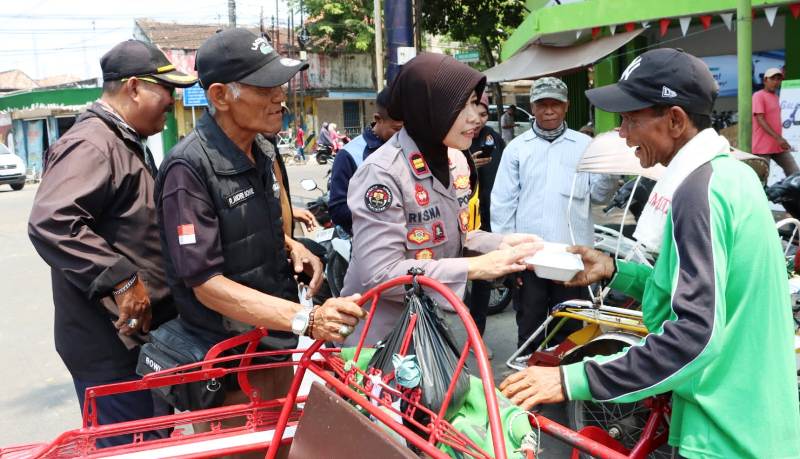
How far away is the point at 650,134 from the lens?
1.96 m

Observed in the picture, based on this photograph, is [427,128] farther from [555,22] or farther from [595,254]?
[555,22]

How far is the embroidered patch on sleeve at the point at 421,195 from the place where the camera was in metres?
2.33

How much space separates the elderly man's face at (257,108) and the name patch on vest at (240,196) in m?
0.21

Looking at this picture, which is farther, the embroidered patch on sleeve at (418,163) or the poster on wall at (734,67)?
the poster on wall at (734,67)

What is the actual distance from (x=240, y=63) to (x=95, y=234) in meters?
0.81

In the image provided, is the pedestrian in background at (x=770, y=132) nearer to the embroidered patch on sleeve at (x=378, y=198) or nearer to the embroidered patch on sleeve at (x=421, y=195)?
the embroidered patch on sleeve at (x=421, y=195)

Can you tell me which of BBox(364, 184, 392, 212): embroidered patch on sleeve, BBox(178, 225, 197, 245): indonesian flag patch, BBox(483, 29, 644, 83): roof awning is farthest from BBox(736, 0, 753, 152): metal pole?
BBox(483, 29, 644, 83): roof awning

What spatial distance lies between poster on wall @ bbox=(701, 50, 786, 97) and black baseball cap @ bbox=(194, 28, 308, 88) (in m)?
10.4

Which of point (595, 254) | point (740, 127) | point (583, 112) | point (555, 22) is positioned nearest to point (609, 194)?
point (740, 127)

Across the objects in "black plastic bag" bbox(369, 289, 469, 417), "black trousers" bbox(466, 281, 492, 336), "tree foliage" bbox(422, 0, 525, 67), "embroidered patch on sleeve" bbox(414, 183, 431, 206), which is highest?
"tree foliage" bbox(422, 0, 525, 67)

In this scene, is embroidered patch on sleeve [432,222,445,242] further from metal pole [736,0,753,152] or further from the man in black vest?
metal pole [736,0,753,152]

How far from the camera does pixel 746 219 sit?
1690 mm

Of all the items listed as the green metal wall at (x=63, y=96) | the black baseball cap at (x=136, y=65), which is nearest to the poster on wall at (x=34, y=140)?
the green metal wall at (x=63, y=96)

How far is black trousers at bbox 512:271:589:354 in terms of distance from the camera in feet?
A: 15.1
